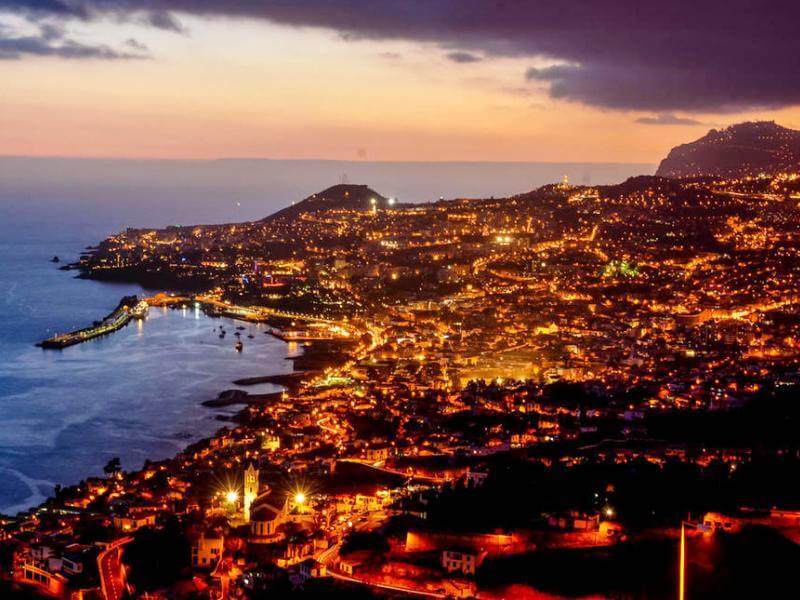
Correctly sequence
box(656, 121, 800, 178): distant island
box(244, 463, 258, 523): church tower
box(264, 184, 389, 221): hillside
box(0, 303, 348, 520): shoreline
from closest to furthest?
box(244, 463, 258, 523): church tower → box(0, 303, 348, 520): shoreline → box(656, 121, 800, 178): distant island → box(264, 184, 389, 221): hillside

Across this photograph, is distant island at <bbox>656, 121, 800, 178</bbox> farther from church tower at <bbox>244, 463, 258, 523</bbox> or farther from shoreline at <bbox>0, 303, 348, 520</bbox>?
church tower at <bbox>244, 463, 258, 523</bbox>

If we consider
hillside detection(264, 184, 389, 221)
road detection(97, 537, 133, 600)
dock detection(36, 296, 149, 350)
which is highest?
hillside detection(264, 184, 389, 221)

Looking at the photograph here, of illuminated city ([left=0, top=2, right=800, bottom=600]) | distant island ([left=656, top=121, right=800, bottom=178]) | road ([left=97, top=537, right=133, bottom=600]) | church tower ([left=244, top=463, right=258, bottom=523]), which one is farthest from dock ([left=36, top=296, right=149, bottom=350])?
distant island ([left=656, top=121, right=800, bottom=178])

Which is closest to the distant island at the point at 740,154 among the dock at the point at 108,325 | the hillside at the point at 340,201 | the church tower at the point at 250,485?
the hillside at the point at 340,201

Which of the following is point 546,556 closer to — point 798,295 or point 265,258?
point 798,295

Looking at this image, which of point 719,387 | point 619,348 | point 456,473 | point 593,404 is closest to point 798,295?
point 619,348

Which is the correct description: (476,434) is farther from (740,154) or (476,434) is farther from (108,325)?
(740,154)
